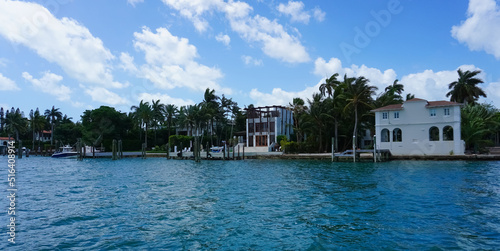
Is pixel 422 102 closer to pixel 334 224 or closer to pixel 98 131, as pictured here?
pixel 334 224

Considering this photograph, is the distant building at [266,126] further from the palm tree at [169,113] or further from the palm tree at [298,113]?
the palm tree at [169,113]

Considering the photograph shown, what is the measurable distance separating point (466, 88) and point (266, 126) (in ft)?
113

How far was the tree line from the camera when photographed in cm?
5191

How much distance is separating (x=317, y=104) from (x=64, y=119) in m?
87.4

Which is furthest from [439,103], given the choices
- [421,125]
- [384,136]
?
[384,136]

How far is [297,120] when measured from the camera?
68.1 metres

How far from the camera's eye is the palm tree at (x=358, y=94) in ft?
168

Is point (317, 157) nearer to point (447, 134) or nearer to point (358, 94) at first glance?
point (358, 94)

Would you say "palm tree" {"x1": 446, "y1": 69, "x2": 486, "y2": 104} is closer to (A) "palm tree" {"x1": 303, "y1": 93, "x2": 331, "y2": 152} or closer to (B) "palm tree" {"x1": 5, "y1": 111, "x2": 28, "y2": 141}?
(A) "palm tree" {"x1": 303, "y1": 93, "x2": 331, "y2": 152}

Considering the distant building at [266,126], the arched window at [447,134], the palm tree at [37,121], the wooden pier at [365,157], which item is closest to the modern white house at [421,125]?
the wooden pier at [365,157]

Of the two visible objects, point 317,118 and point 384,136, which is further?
point 317,118

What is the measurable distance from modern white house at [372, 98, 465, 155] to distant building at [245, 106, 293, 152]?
21272 mm

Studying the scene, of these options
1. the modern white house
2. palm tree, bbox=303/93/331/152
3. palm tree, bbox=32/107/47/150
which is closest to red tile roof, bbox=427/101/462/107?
the modern white house

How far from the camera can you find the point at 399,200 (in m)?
16.2
